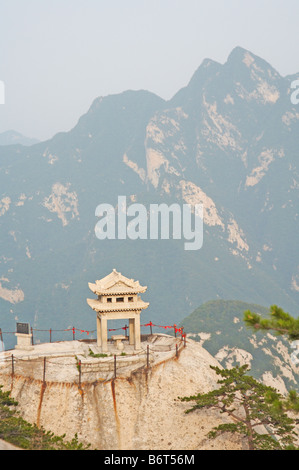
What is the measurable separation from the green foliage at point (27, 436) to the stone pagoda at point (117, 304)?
12.7 m

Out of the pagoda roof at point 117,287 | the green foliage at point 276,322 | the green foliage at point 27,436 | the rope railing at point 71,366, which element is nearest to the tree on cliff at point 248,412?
the rope railing at point 71,366

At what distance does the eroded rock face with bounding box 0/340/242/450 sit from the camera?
45.0 metres

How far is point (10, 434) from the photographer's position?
41.7m

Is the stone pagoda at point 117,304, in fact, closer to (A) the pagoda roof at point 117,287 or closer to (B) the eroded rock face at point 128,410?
(A) the pagoda roof at point 117,287

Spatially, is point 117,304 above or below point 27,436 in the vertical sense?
above

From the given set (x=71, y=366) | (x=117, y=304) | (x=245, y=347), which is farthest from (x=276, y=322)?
(x=245, y=347)

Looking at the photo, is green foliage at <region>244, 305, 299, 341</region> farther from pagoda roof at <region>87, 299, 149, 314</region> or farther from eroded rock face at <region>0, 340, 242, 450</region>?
pagoda roof at <region>87, 299, 149, 314</region>

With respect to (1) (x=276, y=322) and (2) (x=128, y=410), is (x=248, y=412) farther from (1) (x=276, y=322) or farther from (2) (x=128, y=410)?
(1) (x=276, y=322)

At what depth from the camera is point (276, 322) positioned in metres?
29.1

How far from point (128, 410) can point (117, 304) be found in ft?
37.1

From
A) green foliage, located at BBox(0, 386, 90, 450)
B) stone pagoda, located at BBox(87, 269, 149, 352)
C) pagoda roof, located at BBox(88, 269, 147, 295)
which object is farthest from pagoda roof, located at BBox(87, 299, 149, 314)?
green foliage, located at BBox(0, 386, 90, 450)

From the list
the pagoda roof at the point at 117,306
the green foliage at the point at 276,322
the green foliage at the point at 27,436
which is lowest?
the green foliage at the point at 27,436

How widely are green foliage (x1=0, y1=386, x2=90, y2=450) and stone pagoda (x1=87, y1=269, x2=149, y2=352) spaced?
12.7 metres

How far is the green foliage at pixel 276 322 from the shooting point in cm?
2858
